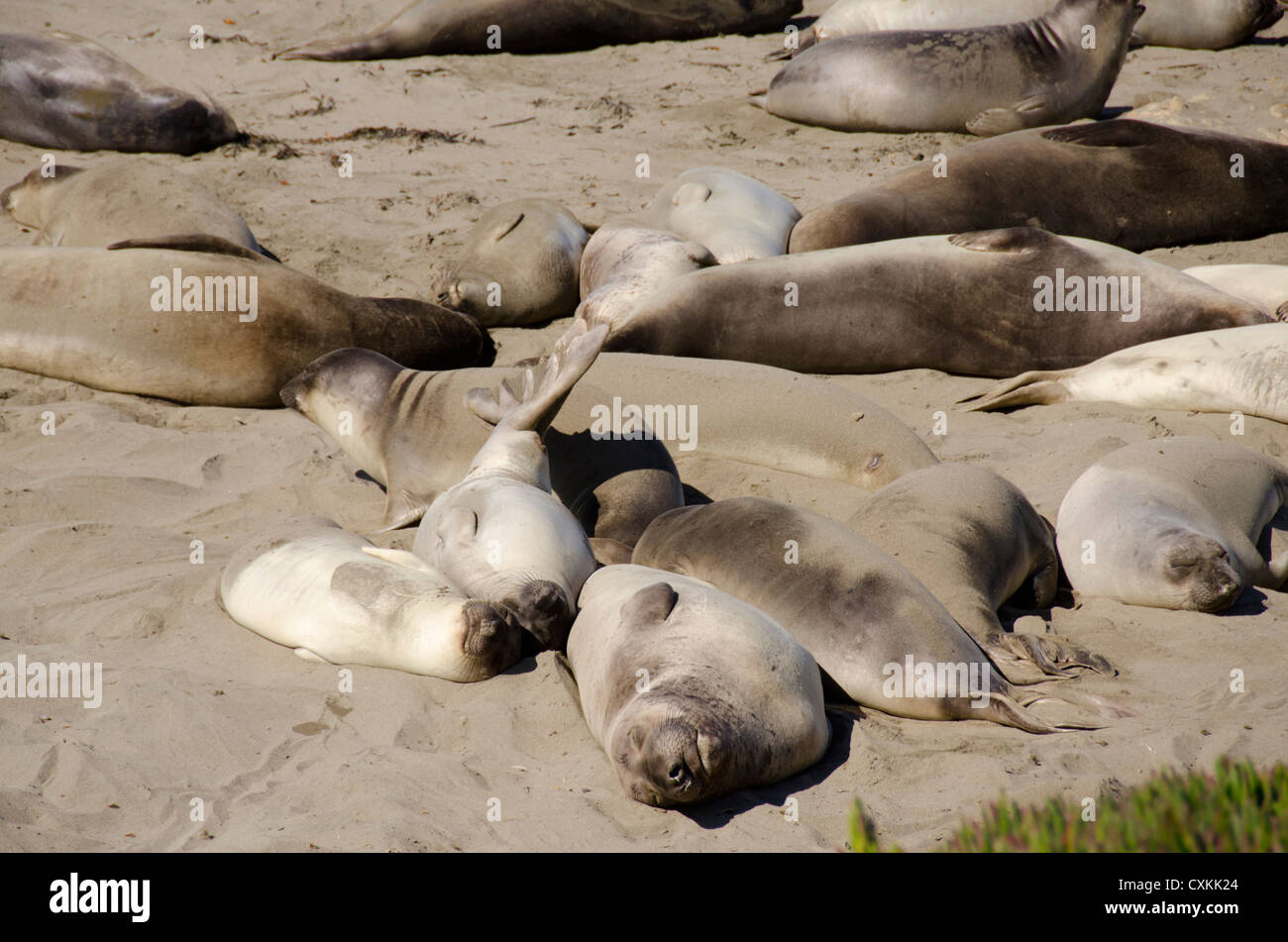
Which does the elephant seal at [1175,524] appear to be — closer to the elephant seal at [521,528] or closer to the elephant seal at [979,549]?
the elephant seal at [979,549]

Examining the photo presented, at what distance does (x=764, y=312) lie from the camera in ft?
20.7

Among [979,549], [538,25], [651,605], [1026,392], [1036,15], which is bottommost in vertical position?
[1026,392]

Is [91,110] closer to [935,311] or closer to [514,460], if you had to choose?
[514,460]

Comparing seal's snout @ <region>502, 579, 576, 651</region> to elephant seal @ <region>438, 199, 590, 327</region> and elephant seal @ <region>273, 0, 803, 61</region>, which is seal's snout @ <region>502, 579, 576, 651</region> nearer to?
elephant seal @ <region>438, 199, 590, 327</region>

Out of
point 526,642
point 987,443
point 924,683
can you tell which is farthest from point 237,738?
point 987,443

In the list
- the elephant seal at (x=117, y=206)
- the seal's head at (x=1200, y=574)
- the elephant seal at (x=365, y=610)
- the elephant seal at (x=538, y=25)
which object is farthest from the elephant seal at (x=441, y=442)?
the elephant seal at (x=538, y=25)

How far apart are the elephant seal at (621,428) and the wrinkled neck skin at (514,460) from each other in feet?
1.03

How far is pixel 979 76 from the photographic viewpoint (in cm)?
900

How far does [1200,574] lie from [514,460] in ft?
7.90

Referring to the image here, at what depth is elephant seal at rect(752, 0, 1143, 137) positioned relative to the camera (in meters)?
8.97

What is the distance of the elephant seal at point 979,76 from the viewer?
29.4 feet

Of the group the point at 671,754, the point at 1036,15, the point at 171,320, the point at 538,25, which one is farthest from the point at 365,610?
the point at 1036,15

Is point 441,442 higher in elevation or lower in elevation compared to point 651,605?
lower
